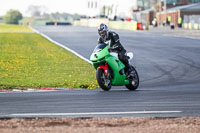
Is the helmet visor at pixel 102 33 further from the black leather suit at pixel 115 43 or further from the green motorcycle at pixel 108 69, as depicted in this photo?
the green motorcycle at pixel 108 69

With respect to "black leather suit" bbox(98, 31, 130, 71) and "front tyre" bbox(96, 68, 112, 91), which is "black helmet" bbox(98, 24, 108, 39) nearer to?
"black leather suit" bbox(98, 31, 130, 71)

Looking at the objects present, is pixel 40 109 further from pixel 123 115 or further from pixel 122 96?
pixel 122 96

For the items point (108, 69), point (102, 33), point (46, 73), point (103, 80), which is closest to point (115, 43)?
point (102, 33)

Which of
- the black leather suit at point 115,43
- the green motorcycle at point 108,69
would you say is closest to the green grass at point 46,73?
the green motorcycle at point 108,69

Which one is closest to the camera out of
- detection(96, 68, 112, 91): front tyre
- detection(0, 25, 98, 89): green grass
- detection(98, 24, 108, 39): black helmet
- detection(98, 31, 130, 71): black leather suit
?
detection(96, 68, 112, 91): front tyre

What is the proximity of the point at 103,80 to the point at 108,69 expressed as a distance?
42cm

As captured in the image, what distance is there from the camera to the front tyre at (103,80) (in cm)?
1552

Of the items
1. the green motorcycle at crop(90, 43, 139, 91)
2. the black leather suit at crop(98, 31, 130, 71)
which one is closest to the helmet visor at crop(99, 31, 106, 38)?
the black leather suit at crop(98, 31, 130, 71)

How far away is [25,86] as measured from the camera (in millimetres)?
17062

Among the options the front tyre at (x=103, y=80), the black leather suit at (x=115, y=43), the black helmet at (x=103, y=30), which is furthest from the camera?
the black leather suit at (x=115, y=43)

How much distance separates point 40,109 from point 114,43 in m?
4.90

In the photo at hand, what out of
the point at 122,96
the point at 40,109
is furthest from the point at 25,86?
the point at 40,109

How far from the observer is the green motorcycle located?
15594 millimetres

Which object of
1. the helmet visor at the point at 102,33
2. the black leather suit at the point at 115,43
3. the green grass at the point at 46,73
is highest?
the helmet visor at the point at 102,33
